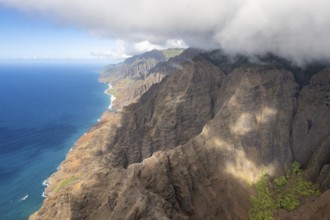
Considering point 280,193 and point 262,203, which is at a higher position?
point 280,193

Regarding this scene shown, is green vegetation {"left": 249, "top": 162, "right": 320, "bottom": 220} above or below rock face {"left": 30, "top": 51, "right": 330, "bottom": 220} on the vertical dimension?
below

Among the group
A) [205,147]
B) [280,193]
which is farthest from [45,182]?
[280,193]

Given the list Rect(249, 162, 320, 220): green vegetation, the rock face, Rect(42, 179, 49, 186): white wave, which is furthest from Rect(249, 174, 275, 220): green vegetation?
Rect(42, 179, 49, 186): white wave

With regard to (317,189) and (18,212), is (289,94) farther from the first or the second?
(18,212)

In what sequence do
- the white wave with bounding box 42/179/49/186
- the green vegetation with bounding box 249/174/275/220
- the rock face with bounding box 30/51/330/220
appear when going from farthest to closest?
the white wave with bounding box 42/179/49/186 < the green vegetation with bounding box 249/174/275/220 < the rock face with bounding box 30/51/330/220

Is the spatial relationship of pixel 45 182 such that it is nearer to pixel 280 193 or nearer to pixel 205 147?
pixel 205 147

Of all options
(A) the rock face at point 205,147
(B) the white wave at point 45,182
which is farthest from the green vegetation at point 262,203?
(B) the white wave at point 45,182

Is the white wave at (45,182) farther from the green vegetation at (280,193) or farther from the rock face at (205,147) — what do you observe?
the green vegetation at (280,193)

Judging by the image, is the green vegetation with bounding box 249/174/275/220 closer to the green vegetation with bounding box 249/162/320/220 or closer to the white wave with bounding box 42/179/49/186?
the green vegetation with bounding box 249/162/320/220
